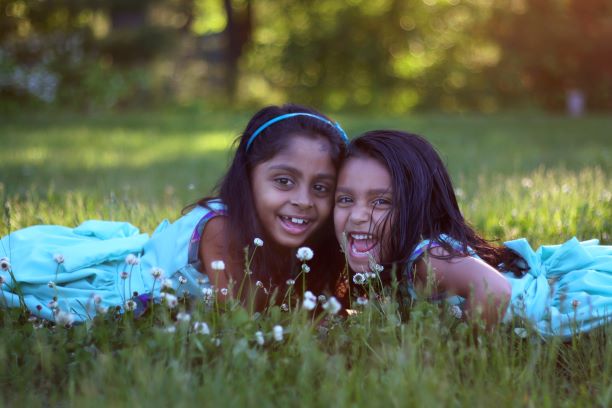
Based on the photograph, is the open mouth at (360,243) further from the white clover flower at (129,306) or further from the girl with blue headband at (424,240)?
the white clover flower at (129,306)

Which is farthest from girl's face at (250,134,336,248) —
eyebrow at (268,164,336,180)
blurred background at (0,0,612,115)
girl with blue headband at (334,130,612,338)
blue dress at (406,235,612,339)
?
blurred background at (0,0,612,115)

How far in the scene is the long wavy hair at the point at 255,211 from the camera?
380cm

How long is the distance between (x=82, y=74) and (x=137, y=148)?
851 centimetres

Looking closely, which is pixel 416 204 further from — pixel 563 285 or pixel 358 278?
pixel 563 285

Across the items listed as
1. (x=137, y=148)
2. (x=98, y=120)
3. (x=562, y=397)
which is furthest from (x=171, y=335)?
(x=98, y=120)

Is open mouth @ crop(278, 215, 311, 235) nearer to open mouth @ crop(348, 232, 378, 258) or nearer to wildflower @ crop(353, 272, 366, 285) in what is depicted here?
open mouth @ crop(348, 232, 378, 258)

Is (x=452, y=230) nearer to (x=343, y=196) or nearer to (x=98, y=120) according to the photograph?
(x=343, y=196)

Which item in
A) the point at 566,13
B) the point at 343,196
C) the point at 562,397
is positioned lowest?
the point at 562,397

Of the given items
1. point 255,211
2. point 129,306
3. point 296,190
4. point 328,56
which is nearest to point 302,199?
point 296,190

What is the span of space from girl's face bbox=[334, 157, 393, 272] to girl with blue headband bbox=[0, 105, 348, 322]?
6.7 inches

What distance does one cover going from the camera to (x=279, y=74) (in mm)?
25359

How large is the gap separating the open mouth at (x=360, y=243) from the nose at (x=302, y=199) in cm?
27

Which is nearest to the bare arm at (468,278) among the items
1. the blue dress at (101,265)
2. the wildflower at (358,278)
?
the wildflower at (358,278)

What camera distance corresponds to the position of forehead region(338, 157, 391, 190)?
3.64 metres
